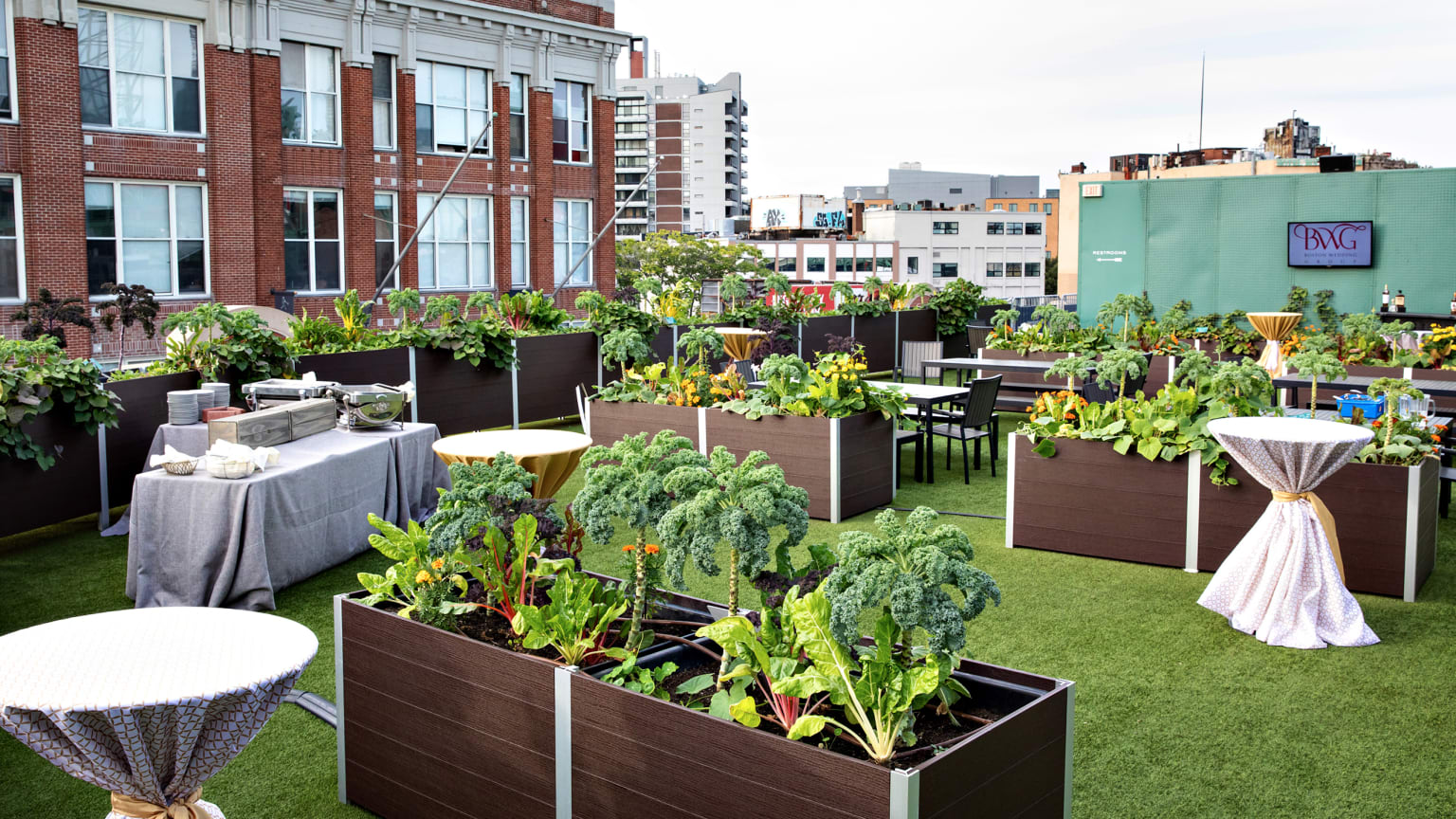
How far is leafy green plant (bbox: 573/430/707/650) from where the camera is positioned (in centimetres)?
379

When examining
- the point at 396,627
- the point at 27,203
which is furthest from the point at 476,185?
the point at 396,627

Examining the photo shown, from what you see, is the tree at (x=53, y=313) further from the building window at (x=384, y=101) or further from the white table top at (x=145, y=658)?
the white table top at (x=145, y=658)

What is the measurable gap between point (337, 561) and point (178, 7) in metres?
19.1

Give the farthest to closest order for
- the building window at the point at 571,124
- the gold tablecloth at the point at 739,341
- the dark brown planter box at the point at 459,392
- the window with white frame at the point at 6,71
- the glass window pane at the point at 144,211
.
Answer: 1. the building window at the point at 571,124
2. the glass window pane at the point at 144,211
3. the window with white frame at the point at 6,71
4. the gold tablecloth at the point at 739,341
5. the dark brown planter box at the point at 459,392

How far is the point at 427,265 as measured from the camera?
2778 cm

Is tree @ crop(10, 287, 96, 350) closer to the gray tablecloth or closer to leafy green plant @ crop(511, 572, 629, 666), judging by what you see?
the gray tablecloth

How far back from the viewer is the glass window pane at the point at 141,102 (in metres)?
21.7

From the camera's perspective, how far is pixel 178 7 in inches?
872

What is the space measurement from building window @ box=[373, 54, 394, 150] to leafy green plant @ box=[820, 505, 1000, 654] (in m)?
25.6

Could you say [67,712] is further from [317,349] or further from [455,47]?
[455,47]

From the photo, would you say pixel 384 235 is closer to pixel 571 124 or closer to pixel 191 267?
pixel 191 267

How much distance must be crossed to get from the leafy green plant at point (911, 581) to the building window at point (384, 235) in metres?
24.8

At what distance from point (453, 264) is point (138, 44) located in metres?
8.56

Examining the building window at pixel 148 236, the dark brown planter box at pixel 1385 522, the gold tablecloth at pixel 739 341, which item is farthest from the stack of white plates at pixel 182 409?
the building window at pixel 148 236
